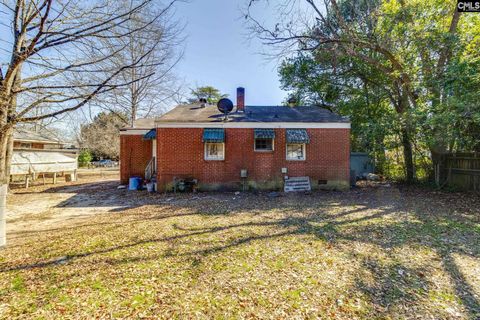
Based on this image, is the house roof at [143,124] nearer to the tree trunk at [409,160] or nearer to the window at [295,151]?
the window at [295,151]

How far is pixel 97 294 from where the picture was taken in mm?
3197

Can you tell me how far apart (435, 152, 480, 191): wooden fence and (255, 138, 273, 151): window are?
353 inches

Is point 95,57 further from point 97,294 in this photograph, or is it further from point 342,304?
point 342,304

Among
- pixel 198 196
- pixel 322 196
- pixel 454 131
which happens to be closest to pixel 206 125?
pixel 198 196

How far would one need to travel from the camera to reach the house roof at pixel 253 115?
11.8m

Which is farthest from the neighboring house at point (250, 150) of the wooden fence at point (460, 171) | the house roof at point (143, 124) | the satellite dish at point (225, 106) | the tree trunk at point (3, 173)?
the tree trunk at point (3, 173)

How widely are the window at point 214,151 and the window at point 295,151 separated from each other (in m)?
3.63

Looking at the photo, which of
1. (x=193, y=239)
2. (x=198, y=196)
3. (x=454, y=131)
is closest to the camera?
(x=193, y=239)

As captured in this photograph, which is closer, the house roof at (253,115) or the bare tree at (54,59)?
the bare tree at (54,59)

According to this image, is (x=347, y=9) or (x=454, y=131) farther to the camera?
(x=347, y=9)

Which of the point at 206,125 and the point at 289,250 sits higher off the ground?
the point at 206,125

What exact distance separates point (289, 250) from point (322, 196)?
6.39 metres

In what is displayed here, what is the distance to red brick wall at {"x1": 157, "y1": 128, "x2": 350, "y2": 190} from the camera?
11.5 m

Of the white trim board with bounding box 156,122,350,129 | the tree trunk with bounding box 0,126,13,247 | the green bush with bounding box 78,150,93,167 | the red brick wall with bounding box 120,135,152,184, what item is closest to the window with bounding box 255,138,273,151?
the white trim board with bounding box 156,122,350,129
